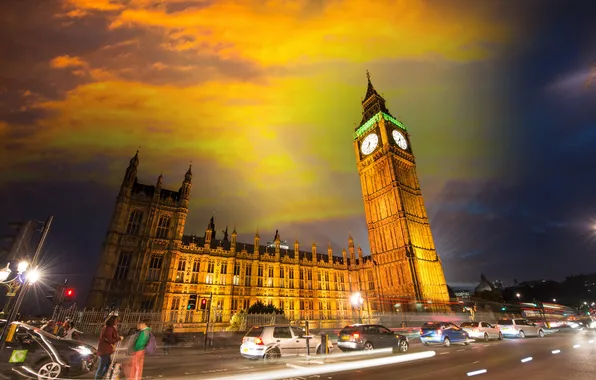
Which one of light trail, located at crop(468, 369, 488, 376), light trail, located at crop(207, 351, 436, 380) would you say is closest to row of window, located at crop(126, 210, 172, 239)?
light trail, located at crop(207, 351, 436, 380)

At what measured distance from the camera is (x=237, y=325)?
2825 centimetres

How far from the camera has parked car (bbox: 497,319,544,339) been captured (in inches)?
831

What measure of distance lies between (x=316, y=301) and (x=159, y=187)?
111ft

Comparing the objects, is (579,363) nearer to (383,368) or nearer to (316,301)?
(383,368)

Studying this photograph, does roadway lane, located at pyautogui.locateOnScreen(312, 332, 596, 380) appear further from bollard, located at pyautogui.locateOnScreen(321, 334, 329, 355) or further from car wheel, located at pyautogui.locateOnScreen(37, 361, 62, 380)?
car wheel, located at pyautogui.locateOnScreen(37, 361, 62, 380)

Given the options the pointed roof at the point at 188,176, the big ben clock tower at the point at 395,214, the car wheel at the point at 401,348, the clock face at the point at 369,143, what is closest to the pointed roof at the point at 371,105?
the big ben clock tower at the point at 395,214

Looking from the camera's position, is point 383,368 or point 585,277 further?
point 585,277

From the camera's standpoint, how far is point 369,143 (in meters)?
63.3

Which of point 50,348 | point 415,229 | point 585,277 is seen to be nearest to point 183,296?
point 50,348

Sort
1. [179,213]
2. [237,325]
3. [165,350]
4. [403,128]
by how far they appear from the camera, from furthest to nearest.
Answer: [403,128]
[179,213]
[237,325]
[165,350]

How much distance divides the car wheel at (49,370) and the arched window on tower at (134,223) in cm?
3148

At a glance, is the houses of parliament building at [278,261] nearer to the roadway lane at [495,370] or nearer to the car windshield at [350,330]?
the car windshield at [350,330]

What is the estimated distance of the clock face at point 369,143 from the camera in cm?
6131

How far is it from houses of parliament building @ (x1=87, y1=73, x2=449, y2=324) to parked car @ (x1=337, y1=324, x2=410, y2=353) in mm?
22450
